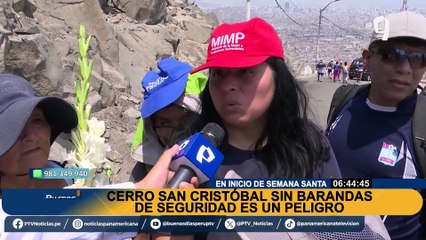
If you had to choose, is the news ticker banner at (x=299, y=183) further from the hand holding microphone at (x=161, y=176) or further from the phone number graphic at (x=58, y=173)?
the phone number graphic at (x=58, y=173)

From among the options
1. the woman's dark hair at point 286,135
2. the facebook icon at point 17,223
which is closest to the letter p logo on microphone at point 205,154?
the woman's dark hair at point 286,135

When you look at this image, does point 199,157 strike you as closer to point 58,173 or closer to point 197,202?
point 197,202

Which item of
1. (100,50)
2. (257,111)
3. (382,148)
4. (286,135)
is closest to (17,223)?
(257,111)

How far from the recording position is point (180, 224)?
1.63 meters

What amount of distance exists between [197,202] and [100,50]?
44.3ft

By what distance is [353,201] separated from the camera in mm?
1770

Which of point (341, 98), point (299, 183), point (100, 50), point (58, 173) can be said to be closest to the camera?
point (299, 183)

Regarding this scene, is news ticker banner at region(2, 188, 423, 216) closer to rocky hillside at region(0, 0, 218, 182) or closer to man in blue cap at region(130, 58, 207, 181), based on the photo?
man in blue cap at region(130, 58, 207, 181)

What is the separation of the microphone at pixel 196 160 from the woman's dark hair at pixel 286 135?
0.99 ft

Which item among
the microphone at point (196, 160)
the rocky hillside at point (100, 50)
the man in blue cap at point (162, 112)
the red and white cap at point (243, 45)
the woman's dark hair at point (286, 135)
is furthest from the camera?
the rocky hillside at point (100, 50)

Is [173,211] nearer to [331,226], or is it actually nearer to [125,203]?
[125,203]

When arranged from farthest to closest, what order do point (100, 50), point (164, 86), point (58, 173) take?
point (100, 50), point (164, 86), point (58, 173)

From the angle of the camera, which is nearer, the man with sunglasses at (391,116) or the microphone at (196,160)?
the microphone at (196,160)

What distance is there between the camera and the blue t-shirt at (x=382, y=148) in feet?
8.09
